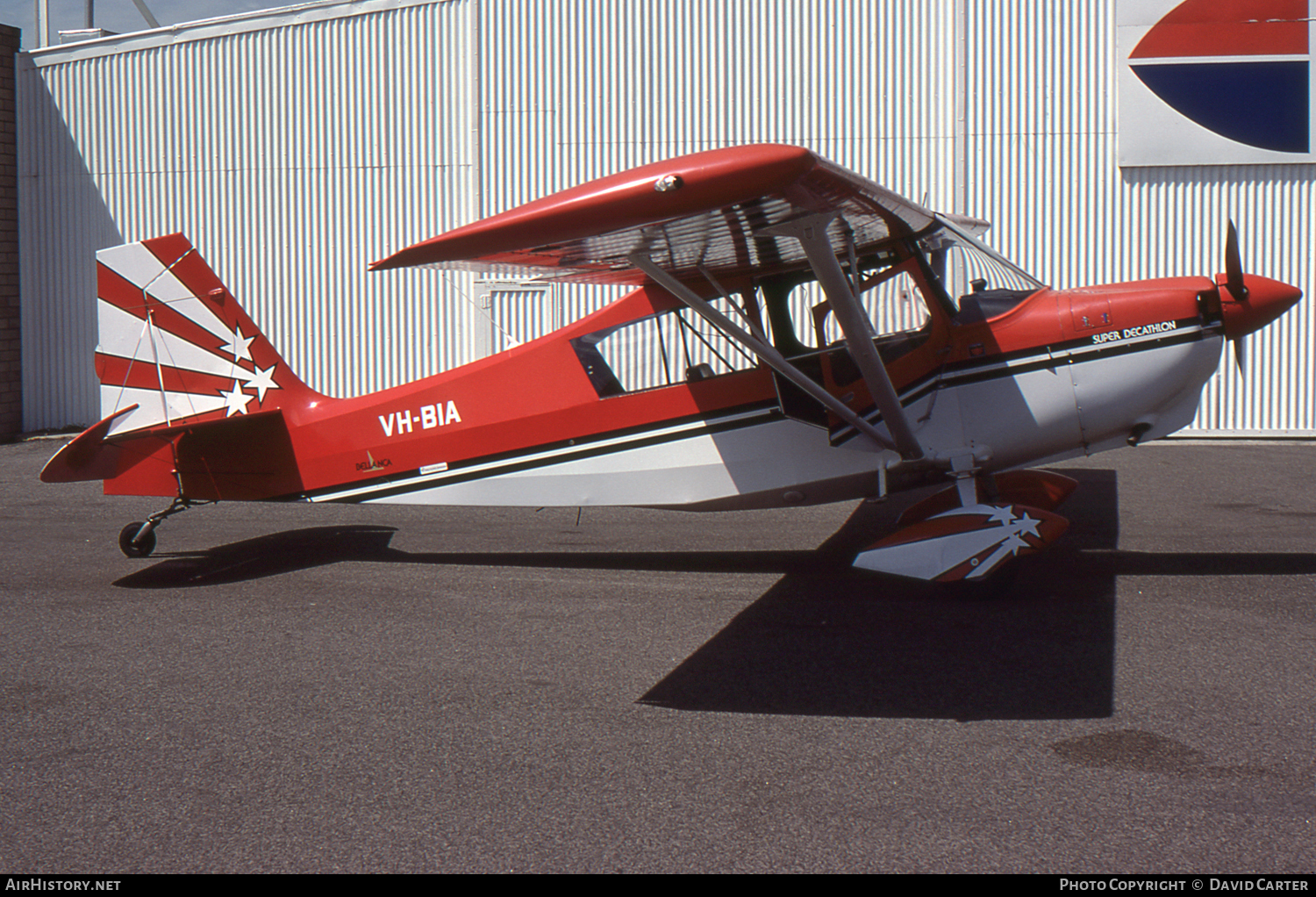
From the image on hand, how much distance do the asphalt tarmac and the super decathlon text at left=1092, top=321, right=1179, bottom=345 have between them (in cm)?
140

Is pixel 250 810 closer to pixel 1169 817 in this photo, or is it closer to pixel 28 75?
pixel 1169 817

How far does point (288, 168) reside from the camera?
1375 cm

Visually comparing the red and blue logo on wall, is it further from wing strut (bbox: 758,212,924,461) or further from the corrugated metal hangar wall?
wing strut (bbox: 758,212,924,461)

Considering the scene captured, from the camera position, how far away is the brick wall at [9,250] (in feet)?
47.6

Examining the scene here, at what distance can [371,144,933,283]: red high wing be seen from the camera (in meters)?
3.88

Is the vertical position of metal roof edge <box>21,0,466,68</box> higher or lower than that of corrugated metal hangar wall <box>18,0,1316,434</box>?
higher

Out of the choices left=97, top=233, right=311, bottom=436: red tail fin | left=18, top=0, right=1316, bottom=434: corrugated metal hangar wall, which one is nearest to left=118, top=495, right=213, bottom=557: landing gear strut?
left=97, top=233, right=311, bottom=436: red tail fin

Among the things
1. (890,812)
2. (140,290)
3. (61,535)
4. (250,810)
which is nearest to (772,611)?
(890,812)

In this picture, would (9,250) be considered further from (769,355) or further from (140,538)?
(769,355)

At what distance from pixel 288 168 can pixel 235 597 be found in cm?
924

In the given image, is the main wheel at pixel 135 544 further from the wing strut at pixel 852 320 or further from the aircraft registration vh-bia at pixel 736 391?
the wing strut at pixel 852 320

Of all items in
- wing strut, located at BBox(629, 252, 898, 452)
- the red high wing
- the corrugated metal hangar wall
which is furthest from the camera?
the corrugated metal hangar wall

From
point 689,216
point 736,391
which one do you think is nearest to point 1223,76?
point 736,391
